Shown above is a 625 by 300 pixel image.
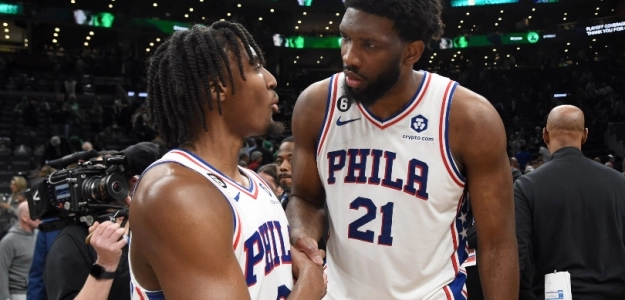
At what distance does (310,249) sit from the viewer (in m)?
2.08

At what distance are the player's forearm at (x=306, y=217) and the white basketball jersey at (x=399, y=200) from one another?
0.23 feet

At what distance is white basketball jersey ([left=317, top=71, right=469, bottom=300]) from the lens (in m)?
2.51

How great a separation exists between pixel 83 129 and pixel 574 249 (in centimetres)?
1616

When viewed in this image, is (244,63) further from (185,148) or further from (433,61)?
(433,61)

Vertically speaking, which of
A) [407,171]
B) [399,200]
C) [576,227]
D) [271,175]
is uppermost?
[407,171]

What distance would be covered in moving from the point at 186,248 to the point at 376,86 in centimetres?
114

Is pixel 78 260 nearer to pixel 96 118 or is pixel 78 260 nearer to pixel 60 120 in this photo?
pixel 60 120

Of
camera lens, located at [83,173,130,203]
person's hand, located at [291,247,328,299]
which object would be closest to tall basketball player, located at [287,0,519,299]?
person's hand, located at [291,247,328,299]

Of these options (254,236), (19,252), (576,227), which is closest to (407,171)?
(254,236)

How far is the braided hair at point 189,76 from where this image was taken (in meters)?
1.88

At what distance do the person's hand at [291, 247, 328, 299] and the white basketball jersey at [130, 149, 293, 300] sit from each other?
0.02 m

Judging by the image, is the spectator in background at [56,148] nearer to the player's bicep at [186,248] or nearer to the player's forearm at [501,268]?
the player's forearm at [501,268]

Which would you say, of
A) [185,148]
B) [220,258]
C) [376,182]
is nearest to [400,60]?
[376,182]

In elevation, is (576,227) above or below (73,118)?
below
